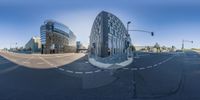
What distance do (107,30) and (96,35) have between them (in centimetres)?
452

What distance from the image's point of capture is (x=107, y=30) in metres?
48.7

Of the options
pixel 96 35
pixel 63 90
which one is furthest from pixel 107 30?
pixel 63 90

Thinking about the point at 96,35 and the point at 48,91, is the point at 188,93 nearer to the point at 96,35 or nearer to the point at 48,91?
the point at 48,91

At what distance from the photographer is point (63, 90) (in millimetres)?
12039

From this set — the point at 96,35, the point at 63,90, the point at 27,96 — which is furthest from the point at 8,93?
the point at 96,35

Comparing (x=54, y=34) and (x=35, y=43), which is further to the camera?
(x=35, y=43)

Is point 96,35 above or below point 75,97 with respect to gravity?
above

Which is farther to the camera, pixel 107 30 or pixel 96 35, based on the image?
pixel 107 30

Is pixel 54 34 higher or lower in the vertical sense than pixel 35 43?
higher

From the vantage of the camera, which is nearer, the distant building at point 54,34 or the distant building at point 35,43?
the distant building at point 54,34

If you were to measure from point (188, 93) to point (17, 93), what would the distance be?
674cm

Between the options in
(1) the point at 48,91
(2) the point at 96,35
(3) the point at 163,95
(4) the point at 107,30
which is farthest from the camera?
(4) the point at 107,30

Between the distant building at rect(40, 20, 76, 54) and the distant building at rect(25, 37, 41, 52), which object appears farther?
the distant building at rect(25, 37, 41, 52)

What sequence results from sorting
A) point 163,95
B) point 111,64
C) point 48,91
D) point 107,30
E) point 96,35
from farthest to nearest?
point 107,30 < point 96,35 < point 111,64 < point 48,91 < point 163,95
